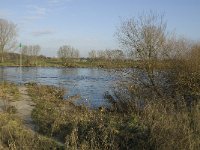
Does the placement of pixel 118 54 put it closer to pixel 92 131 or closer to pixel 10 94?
pixel 10 94

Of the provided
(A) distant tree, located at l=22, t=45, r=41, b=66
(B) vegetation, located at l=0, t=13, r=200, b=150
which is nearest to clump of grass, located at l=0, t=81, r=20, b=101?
(B) vegetation, located at l=0, t=13, r=200, b=150

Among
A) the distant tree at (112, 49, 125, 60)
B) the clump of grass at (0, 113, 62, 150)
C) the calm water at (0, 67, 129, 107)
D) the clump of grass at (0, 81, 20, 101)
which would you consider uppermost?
the distant tree at (112, 49, 125, 60)

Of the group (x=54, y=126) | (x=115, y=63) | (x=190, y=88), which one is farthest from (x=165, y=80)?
(x=54, y=126)

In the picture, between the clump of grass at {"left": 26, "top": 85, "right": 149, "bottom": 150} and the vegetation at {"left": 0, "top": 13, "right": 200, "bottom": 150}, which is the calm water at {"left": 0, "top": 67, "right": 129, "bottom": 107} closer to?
the vegetation at {"left": 0, "top": 13, "right": 200, "bottom": 150}

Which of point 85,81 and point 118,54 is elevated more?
point 118,54

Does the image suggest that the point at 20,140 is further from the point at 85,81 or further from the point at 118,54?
the point at 85,81

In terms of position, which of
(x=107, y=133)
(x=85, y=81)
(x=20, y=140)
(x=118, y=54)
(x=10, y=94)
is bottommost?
(x=85, y=81)

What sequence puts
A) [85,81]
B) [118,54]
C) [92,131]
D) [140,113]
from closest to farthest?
[92,131], [140,113], [118,54], [85,81]

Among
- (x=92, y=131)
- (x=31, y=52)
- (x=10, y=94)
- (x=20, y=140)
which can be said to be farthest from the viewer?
(x=31, y=52)

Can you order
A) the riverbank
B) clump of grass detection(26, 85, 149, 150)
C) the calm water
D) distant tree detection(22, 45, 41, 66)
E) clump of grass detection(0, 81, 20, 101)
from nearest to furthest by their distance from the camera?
1. the riverbank
2. clump of grass detection(26, 85, 149, 150)
3. the calm water
4. clump of grass detection(0, 81, 20, 101)
5. distant tree detection(22, 45, 41, 66)

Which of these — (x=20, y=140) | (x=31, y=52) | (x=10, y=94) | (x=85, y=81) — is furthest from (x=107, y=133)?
(x=31, y=52)

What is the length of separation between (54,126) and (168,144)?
4200 mm

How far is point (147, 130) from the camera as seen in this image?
29.6ft

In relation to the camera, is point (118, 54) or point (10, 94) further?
point (10, 94)
